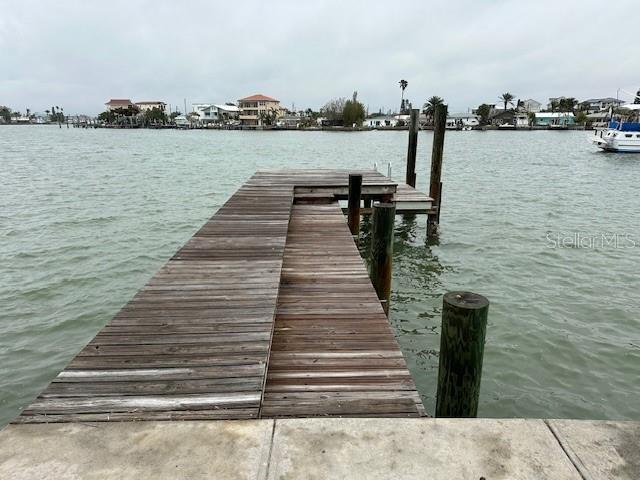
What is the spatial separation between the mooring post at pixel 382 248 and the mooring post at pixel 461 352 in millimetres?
3495

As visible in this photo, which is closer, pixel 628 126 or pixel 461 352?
pixel 461 352

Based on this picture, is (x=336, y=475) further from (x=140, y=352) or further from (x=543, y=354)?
(x=543, y=354)

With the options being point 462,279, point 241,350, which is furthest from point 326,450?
point 462,279

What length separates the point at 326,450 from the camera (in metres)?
2.41

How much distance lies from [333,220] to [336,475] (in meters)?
7.42

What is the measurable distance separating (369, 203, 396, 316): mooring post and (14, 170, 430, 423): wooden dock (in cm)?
63

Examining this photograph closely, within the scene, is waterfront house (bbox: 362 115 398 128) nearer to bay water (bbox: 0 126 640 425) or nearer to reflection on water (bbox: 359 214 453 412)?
bay water (bbox: 0 126 640 425)

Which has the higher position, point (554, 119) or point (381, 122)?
point (554, 119)

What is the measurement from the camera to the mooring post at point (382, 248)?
7.00m

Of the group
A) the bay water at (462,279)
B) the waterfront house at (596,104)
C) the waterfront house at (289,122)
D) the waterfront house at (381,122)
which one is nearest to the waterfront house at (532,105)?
the waterfront house at (596,104)

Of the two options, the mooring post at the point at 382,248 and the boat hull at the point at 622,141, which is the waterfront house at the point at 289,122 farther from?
the mooring post at the point at 382,248

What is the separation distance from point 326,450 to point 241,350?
140 cm

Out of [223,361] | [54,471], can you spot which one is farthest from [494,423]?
[54,471]

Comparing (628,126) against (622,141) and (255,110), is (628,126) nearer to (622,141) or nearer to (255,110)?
(622,141)
